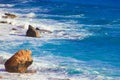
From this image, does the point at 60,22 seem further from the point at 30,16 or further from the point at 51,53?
the point at 51,53

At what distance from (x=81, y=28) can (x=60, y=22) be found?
5.94 metres

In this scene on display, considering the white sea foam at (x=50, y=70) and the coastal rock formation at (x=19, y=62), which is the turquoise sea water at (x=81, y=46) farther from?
the coastal rock formation at (x=19, y=62)

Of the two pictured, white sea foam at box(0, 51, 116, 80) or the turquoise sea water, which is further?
the turquoise sea water

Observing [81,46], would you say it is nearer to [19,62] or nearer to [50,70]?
[50,70]

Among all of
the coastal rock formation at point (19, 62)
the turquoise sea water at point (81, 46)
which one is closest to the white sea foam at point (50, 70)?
the turquoise sea water at point (81, 46)

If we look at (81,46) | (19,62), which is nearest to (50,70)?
(19,62)

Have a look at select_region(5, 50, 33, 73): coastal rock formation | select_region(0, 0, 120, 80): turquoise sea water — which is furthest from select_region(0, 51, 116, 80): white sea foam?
select_region(5, 50, 33, 73): coastal rock formation

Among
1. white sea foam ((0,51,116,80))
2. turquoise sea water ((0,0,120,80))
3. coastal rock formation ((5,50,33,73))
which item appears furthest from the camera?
turquoise sea water ((0,0,120,80))

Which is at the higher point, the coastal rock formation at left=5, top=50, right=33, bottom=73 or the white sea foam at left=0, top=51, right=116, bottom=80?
the coastal rock formation at left=5, top=50, right=33, bottom=73

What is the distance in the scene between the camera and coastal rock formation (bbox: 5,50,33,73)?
81.5 feet

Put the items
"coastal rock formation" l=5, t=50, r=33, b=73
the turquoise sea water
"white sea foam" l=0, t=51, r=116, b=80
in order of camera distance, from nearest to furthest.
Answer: "white sea foam" l=0, t=51, r=116, b=80 → "coastal rock formation" l=5, t=50, r=33, b=73 → the turquoise sea water

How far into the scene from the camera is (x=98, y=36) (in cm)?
4378

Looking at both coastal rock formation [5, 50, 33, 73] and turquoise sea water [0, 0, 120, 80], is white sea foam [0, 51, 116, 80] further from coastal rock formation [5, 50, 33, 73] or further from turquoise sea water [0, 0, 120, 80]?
coastal rock formation [5, 50, 33, 73]

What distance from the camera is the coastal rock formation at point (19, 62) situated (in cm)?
2483
